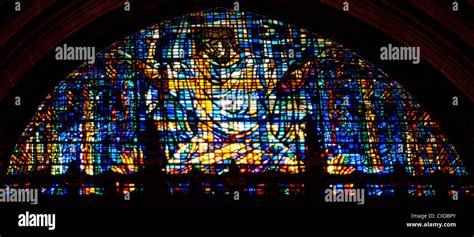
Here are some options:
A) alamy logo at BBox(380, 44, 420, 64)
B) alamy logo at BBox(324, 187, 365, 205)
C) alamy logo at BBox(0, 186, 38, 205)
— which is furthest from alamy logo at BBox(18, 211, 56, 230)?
alamy logo at BBox(380, 44, 420, 64)

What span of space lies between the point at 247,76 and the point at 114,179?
2981mm

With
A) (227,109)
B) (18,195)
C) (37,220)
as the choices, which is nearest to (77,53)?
(227,109)

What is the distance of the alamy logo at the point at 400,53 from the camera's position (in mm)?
25859

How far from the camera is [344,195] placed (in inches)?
970

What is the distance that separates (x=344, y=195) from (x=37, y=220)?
4.71 meters

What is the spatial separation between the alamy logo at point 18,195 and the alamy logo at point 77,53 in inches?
99.8

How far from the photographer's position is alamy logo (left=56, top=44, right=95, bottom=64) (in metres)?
26.2

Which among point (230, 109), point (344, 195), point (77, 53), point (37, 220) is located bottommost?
point (37, 220)

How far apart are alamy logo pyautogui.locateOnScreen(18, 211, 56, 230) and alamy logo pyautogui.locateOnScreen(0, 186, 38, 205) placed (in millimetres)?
1371

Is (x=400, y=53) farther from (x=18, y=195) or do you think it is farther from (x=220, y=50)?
(x=18, y=195)

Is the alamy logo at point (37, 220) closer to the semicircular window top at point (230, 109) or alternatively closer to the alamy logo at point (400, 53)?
the semicircular window top at point (230, 109)

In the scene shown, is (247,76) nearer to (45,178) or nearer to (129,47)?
→ (129,47)

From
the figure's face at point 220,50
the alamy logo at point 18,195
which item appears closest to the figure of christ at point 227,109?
the figure's face at point 220,50

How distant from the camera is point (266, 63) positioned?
88.0 feet
